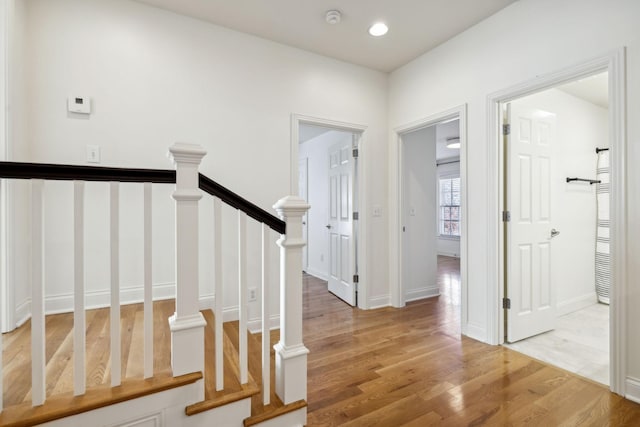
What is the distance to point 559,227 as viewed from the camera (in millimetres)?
3270

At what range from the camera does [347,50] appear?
122 inches

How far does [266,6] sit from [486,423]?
317cm

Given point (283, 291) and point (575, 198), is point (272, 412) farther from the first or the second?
point (575, 198)

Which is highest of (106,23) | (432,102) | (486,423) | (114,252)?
(106,23)

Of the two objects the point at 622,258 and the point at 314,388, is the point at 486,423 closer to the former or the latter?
the point at 314,388

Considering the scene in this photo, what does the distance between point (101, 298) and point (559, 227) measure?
14.2 feet

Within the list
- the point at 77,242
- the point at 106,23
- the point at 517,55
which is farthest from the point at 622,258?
the point at 106,23

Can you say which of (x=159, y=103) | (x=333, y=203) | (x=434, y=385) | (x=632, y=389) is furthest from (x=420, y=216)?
(x=159, y=103)

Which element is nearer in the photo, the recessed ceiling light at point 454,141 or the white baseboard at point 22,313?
the white baseboard at point 22,313

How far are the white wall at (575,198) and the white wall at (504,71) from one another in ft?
3.12

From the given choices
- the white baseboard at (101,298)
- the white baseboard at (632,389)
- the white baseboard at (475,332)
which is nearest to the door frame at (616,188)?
the white baseboard at (632,389)

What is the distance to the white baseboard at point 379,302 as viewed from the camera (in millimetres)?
3475

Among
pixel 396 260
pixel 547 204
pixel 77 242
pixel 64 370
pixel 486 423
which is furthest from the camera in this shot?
pixel 396 260

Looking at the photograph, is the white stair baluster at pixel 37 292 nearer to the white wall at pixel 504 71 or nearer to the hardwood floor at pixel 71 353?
the hardwood floor at pixel 71 353
